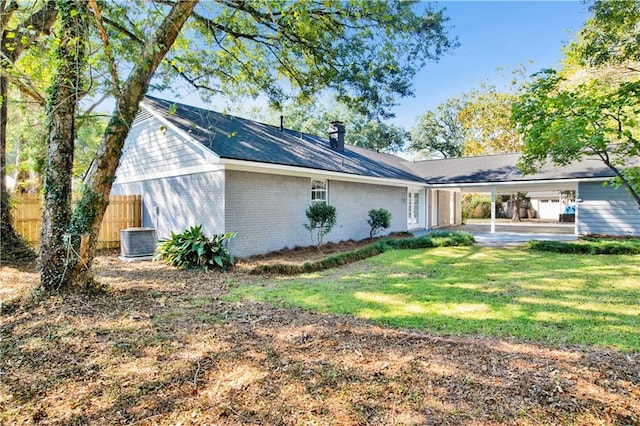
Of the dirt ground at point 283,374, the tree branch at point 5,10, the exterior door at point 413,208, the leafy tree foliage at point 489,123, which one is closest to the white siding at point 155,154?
the tree branch at point 5,10

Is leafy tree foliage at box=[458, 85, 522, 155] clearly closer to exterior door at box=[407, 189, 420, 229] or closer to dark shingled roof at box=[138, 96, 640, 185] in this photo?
dark shingled roof at box=[138, 96, 640, 185]

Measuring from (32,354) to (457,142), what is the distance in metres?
36.0

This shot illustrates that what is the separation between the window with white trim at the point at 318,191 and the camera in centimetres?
1246

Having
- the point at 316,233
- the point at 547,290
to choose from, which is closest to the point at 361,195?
the point at 316,233

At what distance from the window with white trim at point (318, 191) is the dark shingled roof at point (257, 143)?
0.65 meters

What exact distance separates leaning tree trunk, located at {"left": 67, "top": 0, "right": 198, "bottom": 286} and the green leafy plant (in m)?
2.91

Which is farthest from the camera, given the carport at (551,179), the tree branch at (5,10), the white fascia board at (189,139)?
the carport at (551,179)

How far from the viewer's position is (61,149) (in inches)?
211

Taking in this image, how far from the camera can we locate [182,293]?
240 inches

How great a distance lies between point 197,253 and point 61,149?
12.4ft

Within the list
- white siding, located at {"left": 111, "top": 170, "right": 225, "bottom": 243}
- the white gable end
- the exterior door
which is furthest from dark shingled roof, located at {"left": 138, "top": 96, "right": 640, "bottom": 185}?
white siding, located at {"left": 111, "top": 170, "right": 225, "bottom": 243}

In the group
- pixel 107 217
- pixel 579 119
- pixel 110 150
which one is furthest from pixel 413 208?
pixel 110 150

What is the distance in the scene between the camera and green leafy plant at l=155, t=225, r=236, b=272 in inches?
329

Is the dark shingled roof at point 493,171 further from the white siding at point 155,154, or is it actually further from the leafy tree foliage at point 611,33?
the white siding at point 155,154
